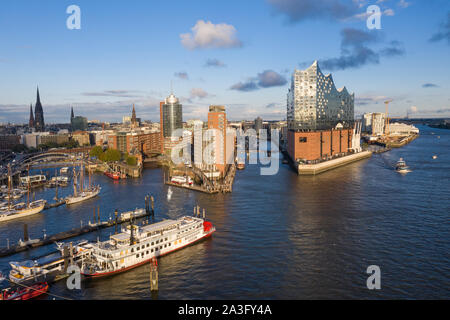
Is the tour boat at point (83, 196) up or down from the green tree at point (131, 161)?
down

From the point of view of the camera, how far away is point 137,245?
19.8 meters

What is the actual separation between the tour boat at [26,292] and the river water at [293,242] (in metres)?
0.68

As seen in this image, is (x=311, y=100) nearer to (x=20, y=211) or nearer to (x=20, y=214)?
(x=20, y=211)

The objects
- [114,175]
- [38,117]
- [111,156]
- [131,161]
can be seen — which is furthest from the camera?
[38,117]

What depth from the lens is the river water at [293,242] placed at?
53.7ft

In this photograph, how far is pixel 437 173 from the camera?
46344 mm

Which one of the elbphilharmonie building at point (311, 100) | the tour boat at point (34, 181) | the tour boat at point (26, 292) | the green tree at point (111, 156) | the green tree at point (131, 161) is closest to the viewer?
the tour boat at point (26, 292)

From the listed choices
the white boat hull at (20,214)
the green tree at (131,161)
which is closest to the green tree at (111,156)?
the green tree at (131,161)

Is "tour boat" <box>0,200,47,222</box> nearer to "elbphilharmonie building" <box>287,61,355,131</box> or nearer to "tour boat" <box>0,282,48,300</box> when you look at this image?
"tour boat" <box>0,282,48,300</box>

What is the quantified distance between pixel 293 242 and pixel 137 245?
9904mm

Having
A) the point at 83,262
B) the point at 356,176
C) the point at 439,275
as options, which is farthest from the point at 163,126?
the point at 439,275

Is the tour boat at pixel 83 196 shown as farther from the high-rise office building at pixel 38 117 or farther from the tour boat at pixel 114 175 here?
the high-rise office building at pixel 38 117

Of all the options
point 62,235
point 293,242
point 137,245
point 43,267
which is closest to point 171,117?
point 62,235
